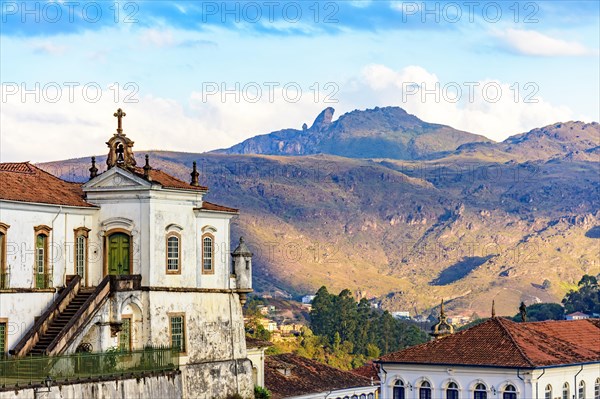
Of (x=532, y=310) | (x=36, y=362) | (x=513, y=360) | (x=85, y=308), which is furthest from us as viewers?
(x=532, y=310)

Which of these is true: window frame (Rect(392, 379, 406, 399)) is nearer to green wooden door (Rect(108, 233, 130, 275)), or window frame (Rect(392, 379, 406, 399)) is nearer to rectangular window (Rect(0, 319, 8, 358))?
green wooden door (Rect(108, 233, 130, 275))

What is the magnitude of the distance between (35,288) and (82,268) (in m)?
2.81

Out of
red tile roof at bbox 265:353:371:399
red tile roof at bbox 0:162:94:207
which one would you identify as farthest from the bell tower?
A: red tile roof at bbox 265:353:371:399

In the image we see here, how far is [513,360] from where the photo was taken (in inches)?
2512

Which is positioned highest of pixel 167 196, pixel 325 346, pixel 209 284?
pixel 167 196

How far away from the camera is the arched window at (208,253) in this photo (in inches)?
2222

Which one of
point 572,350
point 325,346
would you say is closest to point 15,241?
point 572,350

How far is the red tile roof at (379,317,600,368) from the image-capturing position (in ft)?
211

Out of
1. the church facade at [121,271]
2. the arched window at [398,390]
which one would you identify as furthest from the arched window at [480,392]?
the church facade at [121,271]

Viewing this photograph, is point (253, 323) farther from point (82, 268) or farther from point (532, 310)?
point (82, 268)

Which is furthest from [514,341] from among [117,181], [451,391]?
[117,181]

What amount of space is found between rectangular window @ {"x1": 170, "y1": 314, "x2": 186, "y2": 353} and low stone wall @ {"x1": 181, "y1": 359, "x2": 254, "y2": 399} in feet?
2.85

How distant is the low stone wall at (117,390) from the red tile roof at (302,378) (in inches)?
859

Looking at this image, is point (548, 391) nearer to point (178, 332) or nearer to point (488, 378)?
point (488, 378)
